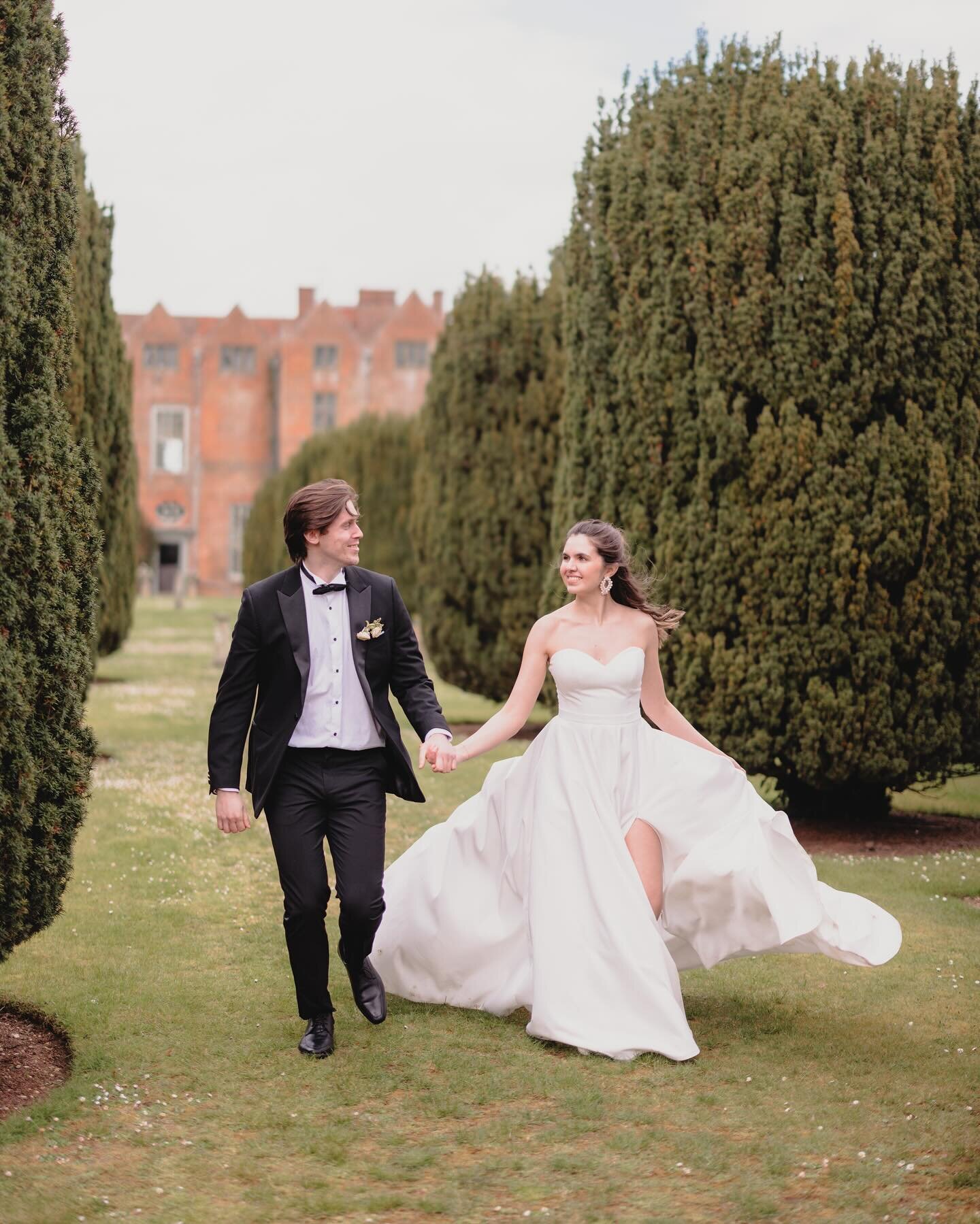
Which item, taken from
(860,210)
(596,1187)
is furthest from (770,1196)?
(860,210)

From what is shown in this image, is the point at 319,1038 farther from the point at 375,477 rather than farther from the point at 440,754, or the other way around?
the point at 375,477

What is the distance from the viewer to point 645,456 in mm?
9930

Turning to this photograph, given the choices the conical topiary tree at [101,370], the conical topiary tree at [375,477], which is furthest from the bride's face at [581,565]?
the conical topiary tree at [375,477]

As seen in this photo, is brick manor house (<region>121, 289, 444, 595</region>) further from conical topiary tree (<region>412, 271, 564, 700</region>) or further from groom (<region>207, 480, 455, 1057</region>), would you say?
groom (<region>207, 480, 455, 1057</region>)

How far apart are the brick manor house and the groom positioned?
55245mm

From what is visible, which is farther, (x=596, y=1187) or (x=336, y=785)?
(x=336, y=785)

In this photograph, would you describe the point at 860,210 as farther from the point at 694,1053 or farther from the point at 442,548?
the point at 442,548

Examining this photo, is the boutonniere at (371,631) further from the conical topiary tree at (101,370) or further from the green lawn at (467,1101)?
the conical topiary tree at (101,370)

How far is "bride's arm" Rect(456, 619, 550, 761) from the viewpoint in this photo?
5.61m

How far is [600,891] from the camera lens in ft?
→ 17.8

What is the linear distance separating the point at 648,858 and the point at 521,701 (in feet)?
2.63

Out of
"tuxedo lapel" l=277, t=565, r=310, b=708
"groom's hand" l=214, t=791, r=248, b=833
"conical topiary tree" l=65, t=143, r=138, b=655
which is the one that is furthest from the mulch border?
"conical topiary tree" l=65, t=143, r=138, b=655

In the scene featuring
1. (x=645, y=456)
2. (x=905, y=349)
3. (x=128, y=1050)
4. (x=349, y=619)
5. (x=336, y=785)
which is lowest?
(x=128, y=1050)

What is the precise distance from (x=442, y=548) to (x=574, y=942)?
1122cm
